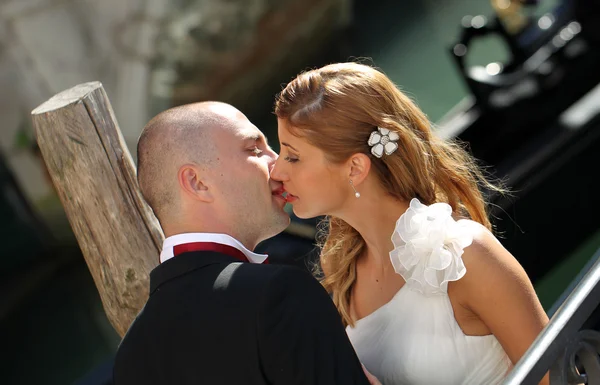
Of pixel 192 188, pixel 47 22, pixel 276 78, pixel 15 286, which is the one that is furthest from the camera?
pixel 276 78

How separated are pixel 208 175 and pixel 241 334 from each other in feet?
1.72

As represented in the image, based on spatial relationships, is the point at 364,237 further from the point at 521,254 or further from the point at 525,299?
the point at 521,254

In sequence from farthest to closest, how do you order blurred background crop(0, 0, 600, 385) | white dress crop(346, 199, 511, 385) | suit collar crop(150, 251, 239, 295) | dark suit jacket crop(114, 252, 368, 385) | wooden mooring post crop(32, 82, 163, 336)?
1. blurred background crop(0, 0, 600, 385)
2. wooden mooring post crop(32, 82, 163, 336)
3. white dress crop(346, 199, 511, 385)
4. suit collar crop(150, 251, 239, 295)
5. dark suit jacket crop(114, 252, 368, 385)

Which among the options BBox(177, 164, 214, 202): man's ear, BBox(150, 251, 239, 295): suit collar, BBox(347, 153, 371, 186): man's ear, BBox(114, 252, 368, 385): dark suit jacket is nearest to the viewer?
BBox(114, 252, 368, 385): dark suit jacket

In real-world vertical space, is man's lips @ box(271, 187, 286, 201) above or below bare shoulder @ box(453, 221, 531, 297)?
above

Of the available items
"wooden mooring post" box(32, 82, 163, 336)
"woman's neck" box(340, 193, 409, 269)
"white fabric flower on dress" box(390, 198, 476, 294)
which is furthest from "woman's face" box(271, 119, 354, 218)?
"wooden mooring post" box(32, 82, 163, 336)

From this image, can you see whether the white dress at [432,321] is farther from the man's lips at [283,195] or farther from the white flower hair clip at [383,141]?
the man's lips at [283,195]

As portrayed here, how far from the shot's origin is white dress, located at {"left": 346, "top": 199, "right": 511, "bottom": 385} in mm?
2232

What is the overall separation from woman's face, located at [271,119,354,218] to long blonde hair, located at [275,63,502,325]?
0.03 m

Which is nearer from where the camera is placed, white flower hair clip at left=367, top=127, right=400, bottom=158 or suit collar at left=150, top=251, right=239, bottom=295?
suit collar at left=150, top=251, right=239, bottom=295

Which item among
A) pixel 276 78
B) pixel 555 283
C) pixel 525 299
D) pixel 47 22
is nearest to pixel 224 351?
pixel 525 299

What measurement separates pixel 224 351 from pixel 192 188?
0.51 m

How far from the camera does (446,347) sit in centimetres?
229

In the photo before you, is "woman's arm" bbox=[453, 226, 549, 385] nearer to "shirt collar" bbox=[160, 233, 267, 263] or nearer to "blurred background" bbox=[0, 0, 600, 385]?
"shirt collar" bbox=[160, 233, 267, 263]
